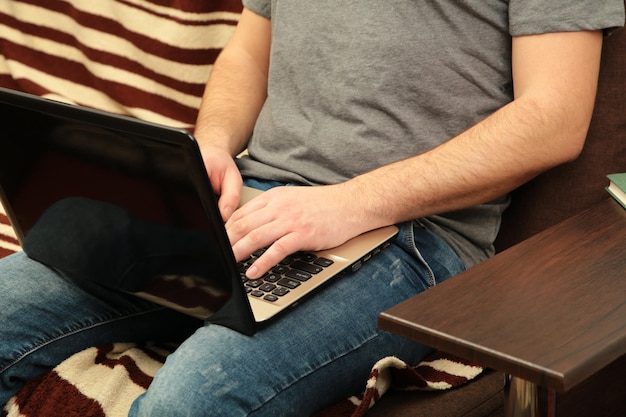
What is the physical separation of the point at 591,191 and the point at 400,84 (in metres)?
0.30

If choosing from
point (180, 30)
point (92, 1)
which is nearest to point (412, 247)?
point (180, 30)

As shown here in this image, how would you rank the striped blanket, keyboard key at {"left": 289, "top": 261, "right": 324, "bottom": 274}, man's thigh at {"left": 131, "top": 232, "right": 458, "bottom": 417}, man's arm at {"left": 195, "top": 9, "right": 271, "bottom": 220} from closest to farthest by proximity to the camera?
man's thigh at {"left": 131, "top": 232, "right": 458, "bottom": 417} → keyboard key at {"left": 289, "top": 261, "right": 324, "bottom": 274} → man's arm at {"left": 195, "top": 9, "right": 271, "bottom": 220} → the striped blanket

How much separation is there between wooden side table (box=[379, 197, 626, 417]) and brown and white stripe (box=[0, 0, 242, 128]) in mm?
925

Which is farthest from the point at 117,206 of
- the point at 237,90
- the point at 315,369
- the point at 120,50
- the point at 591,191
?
the point at 120,50

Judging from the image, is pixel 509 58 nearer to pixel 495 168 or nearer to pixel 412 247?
pixel 495 168

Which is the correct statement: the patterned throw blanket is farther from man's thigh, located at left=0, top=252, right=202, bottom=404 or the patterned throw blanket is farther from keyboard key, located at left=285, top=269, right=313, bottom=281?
keyboard key, located at left=285, top=269, right=313, bottom=281

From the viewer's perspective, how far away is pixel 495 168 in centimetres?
107

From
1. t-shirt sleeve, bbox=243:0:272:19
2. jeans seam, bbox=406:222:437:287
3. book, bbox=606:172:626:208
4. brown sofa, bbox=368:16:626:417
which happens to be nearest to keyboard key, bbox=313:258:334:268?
jeans seam, bbox=406:222:437:287

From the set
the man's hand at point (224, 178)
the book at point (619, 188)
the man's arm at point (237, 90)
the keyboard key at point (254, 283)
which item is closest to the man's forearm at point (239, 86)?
the man's arm at point (237, 90)

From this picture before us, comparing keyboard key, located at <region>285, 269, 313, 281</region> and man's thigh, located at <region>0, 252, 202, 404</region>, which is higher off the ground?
keyboard key, located at <region>285, 269, 313, 281</region>

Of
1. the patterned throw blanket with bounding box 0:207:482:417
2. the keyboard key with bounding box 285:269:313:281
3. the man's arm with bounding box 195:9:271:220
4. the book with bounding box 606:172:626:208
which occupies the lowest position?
the patterned throw blanket with bounding box 0:207:482:417

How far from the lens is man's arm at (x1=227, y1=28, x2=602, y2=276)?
3.46 ft

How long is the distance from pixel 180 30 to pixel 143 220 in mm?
820

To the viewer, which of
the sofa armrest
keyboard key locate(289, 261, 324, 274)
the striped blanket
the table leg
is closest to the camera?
the sofa armrest
